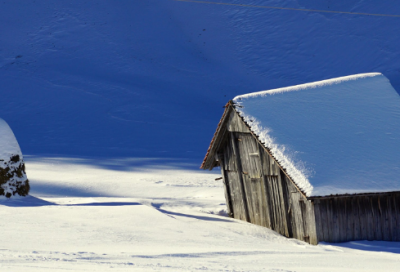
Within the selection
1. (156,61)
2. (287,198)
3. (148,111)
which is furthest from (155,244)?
(156,61)

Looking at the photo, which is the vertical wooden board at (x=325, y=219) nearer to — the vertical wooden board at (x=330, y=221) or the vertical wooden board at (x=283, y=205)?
the vertical wooden board at (x=330, y=221)

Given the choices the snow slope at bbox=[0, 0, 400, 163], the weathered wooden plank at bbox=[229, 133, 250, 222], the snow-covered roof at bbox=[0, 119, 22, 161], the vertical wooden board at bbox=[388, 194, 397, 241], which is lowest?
the vertical wooden board at bbox=[388, 194, 397, 241]

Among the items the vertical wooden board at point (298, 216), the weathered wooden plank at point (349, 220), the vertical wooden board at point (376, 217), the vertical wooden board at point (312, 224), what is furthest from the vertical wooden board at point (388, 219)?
the vertical wooden board at point (298, 216)

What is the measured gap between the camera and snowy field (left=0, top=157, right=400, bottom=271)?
23.7 feet

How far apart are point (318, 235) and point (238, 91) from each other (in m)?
32.3

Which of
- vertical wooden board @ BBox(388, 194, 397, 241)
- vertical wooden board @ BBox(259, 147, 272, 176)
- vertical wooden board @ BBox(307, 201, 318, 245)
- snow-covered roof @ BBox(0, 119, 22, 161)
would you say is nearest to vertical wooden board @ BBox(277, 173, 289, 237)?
vertical wooden board @ BBox(259, 147, 272, 176)

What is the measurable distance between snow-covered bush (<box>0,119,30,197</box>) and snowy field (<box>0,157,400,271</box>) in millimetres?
359

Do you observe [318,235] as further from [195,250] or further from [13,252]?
[13,252]

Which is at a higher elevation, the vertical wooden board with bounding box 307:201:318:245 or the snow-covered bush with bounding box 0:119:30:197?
the snow-covered bush with bounding box 0:119:30:197

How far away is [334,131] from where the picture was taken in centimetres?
1234

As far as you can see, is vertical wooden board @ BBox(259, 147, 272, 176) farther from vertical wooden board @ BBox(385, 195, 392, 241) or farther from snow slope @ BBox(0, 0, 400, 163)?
snow slope @ BBox(0, 0, 400, 163)

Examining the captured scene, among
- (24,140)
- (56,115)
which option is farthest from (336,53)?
(24,140)

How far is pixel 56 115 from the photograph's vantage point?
38469 mm

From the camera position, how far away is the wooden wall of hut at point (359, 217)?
429 inches
